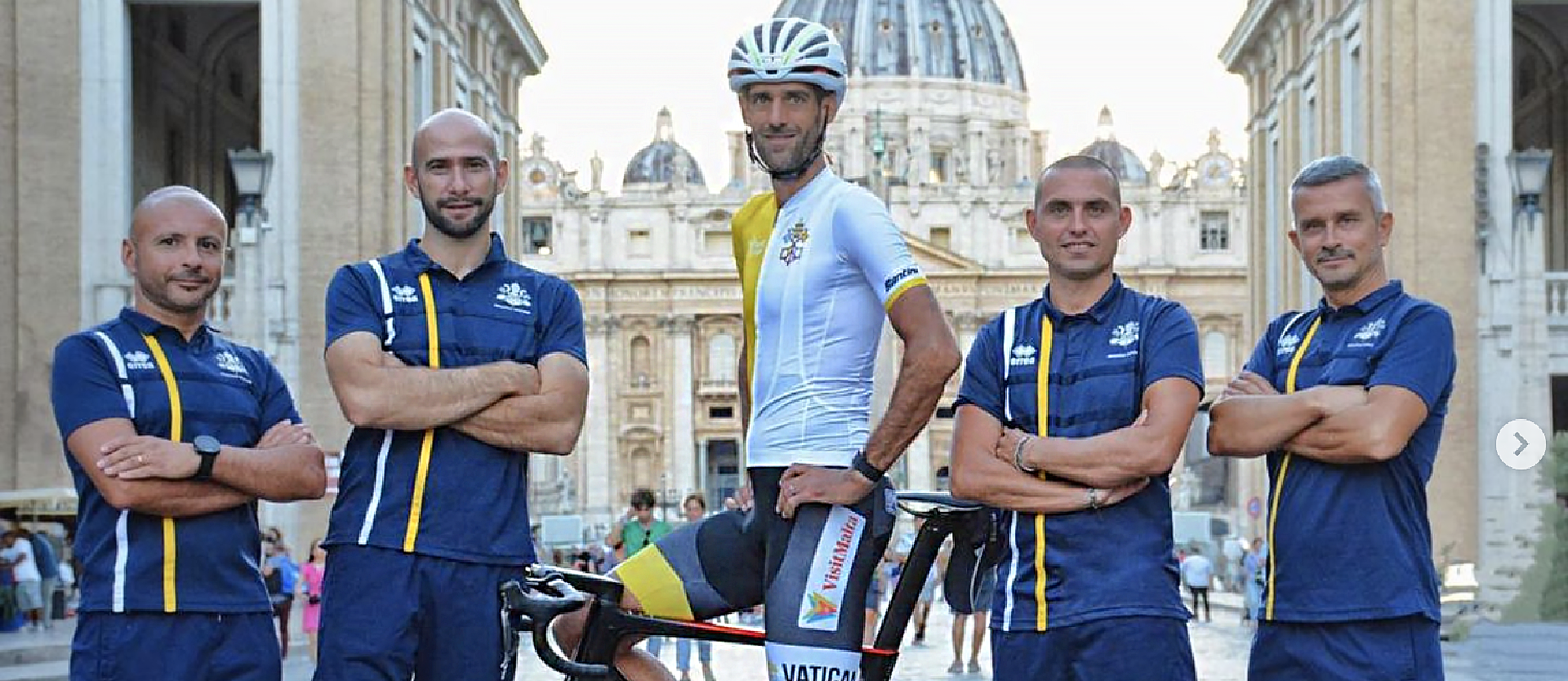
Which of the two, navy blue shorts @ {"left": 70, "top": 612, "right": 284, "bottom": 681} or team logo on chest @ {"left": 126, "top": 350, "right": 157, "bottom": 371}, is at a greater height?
team logo on chest @ {"left": 126, "top": 350, "right": 157, "bottom": 371}

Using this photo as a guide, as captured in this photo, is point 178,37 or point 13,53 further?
point 178,37

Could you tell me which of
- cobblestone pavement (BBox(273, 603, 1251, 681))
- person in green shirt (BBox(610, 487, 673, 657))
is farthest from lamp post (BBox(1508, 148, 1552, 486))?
person in green shirt (BBox(610, 487, 673, 657))

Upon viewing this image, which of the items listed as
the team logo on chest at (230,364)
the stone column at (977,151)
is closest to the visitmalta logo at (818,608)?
the team logo on chest at (230,364)

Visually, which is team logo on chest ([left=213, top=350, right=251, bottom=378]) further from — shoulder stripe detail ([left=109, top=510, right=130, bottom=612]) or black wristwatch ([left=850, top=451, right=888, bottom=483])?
black wristwatch ([left=850, top=451, right=888, bottom=483])

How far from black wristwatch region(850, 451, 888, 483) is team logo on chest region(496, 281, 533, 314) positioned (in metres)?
1.01

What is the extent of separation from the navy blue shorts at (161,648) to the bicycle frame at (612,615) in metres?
0.71

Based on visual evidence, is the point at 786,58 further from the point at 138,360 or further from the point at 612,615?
the point at 138,360

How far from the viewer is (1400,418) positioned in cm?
643

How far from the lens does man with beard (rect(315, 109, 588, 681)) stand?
20.6ft

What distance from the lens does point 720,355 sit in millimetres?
115500

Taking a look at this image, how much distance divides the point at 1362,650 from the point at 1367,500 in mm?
390

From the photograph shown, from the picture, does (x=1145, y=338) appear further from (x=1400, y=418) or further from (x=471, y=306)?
(x=471, y=306)

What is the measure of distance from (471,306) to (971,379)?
1.31 m

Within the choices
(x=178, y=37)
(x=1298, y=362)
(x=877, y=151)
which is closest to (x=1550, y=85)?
(x=178, y=37)
